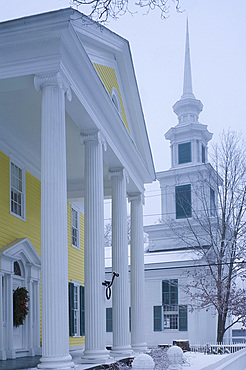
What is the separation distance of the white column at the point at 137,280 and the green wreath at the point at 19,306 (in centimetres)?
355

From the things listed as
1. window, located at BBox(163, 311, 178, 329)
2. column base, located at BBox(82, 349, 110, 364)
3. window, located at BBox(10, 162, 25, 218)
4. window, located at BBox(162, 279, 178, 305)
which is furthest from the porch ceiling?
window, located at BBox(163, 311, 178, 329)

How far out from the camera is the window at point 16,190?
1418 cm

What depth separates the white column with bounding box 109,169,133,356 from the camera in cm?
1375

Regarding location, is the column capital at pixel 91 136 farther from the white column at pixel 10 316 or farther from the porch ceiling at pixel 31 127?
the white column at pixel 10 316

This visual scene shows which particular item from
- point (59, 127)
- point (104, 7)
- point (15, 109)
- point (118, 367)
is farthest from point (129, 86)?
point (104, 7)

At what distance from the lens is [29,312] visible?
14.7 metres

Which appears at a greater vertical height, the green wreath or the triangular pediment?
the triangular pediment

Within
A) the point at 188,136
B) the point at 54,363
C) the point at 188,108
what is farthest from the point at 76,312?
the point at 188,108

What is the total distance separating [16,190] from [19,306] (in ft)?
9.60

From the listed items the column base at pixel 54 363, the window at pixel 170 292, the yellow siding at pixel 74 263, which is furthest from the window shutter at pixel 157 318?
the column base at pixel 54 363

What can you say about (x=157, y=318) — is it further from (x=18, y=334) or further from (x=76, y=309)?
(x=18, y=334)

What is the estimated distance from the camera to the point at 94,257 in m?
11.4

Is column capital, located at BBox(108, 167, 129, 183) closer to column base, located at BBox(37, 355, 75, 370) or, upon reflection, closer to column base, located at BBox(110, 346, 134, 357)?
column base, located at BBox(110, 346, 134, 357)

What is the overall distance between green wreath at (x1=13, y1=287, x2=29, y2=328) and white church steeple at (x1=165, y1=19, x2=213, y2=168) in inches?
788
